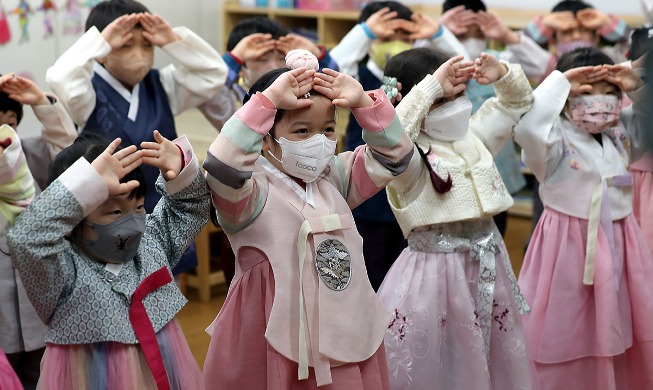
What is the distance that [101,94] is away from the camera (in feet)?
9.57

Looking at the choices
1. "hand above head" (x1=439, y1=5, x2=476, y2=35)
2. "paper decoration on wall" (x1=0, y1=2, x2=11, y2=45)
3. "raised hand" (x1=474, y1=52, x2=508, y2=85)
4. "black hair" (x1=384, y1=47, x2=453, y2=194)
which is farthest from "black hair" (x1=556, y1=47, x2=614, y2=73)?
"paper decoration on wall" (x1=0, y1=2, x2=11, y2=45)

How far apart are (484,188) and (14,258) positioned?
46.5 inches

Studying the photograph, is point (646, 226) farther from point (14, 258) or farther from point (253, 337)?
point (14, 258)

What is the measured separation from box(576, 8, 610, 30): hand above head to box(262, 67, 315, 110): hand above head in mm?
2545

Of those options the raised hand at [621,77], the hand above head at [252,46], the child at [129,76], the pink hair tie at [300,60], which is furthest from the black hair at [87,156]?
the hand above head at [252,46]

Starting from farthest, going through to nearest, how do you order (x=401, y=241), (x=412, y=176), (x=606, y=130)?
1. (x=401, y=241)
2. (x=606, y=130)
3. (x=412, y=176)

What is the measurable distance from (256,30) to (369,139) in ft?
6.10

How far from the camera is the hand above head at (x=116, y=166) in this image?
1670mm

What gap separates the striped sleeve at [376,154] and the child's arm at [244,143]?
151mm

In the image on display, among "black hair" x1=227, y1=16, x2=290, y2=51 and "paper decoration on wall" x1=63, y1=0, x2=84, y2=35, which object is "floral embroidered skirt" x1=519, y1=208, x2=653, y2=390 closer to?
"black hair" x1=227, y1=16, x2=290, y2=51

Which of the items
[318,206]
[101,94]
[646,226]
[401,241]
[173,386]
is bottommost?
[401,241]

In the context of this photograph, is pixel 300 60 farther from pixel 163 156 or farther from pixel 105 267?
pixel 105 267

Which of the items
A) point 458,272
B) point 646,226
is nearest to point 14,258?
point 458,272

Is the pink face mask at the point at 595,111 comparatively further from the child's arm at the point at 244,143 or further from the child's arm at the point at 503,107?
the child's arm at the point at 244,143
